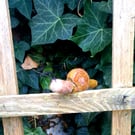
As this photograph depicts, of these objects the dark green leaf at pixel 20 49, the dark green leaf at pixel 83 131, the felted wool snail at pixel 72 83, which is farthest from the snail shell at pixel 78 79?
the dark green leaf at pixel 83 131

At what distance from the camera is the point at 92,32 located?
43.4 inches

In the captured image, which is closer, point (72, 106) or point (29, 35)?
point (72, 106)

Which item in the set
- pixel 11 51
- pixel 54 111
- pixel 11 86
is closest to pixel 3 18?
pixel 11 51

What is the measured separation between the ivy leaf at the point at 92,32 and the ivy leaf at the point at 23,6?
184 mm

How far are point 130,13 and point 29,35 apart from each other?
0.46m

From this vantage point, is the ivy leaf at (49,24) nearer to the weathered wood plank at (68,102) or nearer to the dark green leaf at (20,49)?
the dark green leaf at (20,49)

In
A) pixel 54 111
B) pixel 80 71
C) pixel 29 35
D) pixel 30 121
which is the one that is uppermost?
pixel 29 35

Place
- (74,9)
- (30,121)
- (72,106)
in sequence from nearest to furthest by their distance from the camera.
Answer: (72,106) < (74,9) < (30,121)

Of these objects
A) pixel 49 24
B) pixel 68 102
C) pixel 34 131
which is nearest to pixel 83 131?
pixel 34 131

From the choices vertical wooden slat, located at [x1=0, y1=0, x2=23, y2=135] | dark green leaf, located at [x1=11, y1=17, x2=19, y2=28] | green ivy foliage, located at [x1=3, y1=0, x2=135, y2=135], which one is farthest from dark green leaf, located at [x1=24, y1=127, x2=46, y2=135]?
dark green leaf, located at [x1=11, y1=17, x2=19, y2=28]

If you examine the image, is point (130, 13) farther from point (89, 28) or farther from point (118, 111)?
point (118, 111)

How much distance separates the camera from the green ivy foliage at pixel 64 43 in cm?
111

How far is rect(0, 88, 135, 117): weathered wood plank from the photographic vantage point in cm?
102

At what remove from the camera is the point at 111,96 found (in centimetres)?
103
